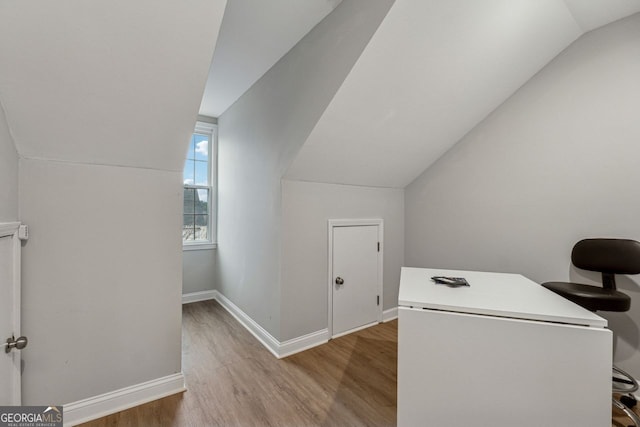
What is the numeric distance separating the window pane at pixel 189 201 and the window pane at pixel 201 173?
0.54 feet

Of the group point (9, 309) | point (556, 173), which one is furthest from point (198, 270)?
point (556, 173)

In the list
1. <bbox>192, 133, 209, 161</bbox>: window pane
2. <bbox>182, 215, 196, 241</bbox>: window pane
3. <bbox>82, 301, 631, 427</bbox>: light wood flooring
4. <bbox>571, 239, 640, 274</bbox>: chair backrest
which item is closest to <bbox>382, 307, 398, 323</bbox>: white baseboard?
<bbox>82, 301, 631, 427</bbox>: light wood flooring

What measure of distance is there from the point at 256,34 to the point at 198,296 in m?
3.37

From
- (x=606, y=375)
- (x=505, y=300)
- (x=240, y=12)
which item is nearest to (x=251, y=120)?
(x=240, y=12)

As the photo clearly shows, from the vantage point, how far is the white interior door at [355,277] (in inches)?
107

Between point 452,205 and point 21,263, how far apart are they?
132 inches

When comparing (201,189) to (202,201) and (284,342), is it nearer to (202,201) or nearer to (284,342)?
(202,201)

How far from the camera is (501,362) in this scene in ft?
3.77

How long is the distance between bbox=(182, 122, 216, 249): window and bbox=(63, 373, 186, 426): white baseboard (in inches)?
88.9

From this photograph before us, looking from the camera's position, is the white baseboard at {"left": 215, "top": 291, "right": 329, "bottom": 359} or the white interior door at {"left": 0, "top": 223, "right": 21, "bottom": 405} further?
the white baseboard at {"left": 215, "top": 291, "right": 329, "bottom": 359}

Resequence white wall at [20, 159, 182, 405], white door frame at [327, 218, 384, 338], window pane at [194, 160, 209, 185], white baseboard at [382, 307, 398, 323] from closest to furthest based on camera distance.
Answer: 1. white wall at [20, 159, 182, 405]
2. white door frame at [327, 218, 384, 338]
3. white baseboard at [382, 307, 398, 323]
4. window pane at [194, 160, 209, 185]

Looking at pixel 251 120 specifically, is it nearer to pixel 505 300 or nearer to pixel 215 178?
pixel 215 178

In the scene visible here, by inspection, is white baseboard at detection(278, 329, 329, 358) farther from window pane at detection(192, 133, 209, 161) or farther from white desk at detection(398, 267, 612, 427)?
window pane at detection(192, 133, 209, 161)

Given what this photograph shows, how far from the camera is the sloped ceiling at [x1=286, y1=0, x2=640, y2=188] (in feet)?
5.34
